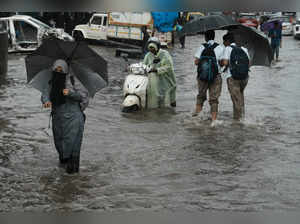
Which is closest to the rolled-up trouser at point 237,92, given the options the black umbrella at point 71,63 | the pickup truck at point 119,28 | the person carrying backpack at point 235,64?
the person carrying backpack at point 235,64

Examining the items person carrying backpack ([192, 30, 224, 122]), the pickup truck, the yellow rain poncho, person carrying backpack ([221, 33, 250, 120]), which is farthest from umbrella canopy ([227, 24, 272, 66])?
the pickup truck

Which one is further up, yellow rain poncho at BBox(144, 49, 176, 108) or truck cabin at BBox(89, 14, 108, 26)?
truck cabin at BBox(89, 14, 108, 26)

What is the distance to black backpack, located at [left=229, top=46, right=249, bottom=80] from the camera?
973 centimetres

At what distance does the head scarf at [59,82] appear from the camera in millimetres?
6418

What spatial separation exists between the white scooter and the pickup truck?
1585 cm

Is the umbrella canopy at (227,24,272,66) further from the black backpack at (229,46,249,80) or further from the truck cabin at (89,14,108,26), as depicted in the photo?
the truck cabin at (89,14,108,26)

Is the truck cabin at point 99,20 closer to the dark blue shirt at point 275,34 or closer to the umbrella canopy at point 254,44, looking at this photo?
the dark blue shirt at point 275,34

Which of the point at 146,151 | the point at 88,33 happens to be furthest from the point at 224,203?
the point at 88,33

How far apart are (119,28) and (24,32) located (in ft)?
17.6

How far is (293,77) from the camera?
1741 cm

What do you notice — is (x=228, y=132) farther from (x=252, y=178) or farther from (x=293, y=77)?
(x=293, y=77)

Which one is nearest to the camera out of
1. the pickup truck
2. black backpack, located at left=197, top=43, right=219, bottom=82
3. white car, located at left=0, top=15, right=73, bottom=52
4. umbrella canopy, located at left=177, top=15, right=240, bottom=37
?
umbrella canopy, located at left=177, top=15, right=240, bottom=37

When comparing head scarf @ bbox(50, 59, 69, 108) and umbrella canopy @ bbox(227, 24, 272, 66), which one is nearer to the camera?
head scarf @ bbox(50, 59, 69, 108)

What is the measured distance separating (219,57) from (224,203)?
4314 mm
